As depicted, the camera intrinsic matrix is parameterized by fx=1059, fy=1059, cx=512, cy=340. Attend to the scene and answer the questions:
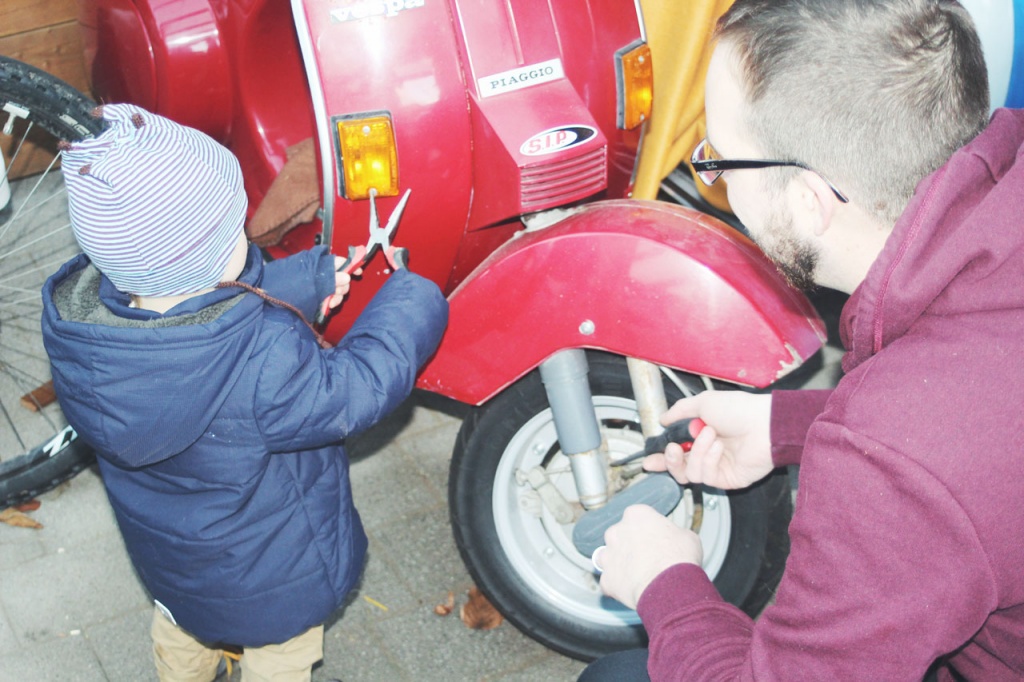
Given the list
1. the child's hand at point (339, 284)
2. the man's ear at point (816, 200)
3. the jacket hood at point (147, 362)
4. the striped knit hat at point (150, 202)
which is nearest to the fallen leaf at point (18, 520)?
the jacket hood at point (147, 362)

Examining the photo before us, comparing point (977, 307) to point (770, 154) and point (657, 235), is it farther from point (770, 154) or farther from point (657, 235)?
point (657, 235)

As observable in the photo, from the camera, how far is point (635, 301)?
7.17ft

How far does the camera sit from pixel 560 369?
230 cm

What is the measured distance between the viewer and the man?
51.1 inches

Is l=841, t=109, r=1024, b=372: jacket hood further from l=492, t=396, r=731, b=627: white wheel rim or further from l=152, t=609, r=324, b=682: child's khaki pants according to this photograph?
l=152, t=609, r=324, b=682: child's khaki pants

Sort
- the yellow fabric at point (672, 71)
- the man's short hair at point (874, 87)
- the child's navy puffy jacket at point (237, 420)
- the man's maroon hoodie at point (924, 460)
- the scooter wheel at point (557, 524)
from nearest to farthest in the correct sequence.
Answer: the man's maroon hoodie at point (924, 460) → the man's short hair at point (874, 87) → the child's navy puffy jacket at point (237, 420) → the scooter wheel at point (557, 524) → the yellow fabric at point (672, 71)

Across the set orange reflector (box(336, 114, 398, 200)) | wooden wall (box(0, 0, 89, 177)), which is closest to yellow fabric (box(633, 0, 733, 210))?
orange reflector (box(336, 114, 398, 200))

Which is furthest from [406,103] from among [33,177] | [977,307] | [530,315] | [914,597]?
[33,177]

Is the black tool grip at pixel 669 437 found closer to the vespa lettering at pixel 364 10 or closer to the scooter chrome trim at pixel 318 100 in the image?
the scooter chrome trim at pixel 318 100

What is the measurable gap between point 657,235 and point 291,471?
→ 89 centimetres

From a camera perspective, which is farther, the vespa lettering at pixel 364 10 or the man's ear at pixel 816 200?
the vespa lettering at pixel 364 10

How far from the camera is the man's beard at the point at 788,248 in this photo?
1648mm

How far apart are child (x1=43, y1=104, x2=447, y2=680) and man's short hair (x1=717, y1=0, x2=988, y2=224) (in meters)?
0.89

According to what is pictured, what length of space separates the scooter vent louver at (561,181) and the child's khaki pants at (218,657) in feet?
3.56
